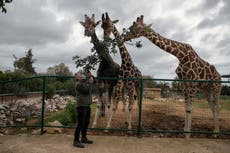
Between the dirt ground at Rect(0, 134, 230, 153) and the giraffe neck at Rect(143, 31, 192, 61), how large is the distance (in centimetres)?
227

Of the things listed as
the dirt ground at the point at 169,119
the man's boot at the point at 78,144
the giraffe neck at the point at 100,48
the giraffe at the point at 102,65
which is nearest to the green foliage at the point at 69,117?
the dirt ground at the point at 169,119

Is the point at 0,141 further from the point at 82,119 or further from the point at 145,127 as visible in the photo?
the point at 145,127

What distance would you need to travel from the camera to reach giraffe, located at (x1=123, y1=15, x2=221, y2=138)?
7.47m

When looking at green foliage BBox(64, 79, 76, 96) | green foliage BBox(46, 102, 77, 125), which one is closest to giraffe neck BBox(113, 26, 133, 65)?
green foliage BBox(46, 102, 77, 125)

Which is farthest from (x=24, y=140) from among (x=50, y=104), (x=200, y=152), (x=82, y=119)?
(x=50, y=104)

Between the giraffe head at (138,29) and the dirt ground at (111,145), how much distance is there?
2526mm

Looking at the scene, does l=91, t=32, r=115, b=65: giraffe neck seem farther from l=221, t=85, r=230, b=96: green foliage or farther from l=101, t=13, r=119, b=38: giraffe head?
l=221, t=85, r=230, b=96: green foliage

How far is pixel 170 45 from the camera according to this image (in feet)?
26.0

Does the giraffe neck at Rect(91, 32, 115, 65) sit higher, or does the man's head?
the giraffe neck at Rect(91, 32, 115, 65)

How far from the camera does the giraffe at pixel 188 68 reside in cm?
747

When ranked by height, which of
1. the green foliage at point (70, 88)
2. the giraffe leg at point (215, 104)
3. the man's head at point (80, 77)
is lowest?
the giraffe leg at point (215, 104)

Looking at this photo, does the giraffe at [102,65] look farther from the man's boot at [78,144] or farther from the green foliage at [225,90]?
the green foliage at [225,90]

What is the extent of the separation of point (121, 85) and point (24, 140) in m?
2.83

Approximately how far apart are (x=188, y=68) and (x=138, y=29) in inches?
65.5
